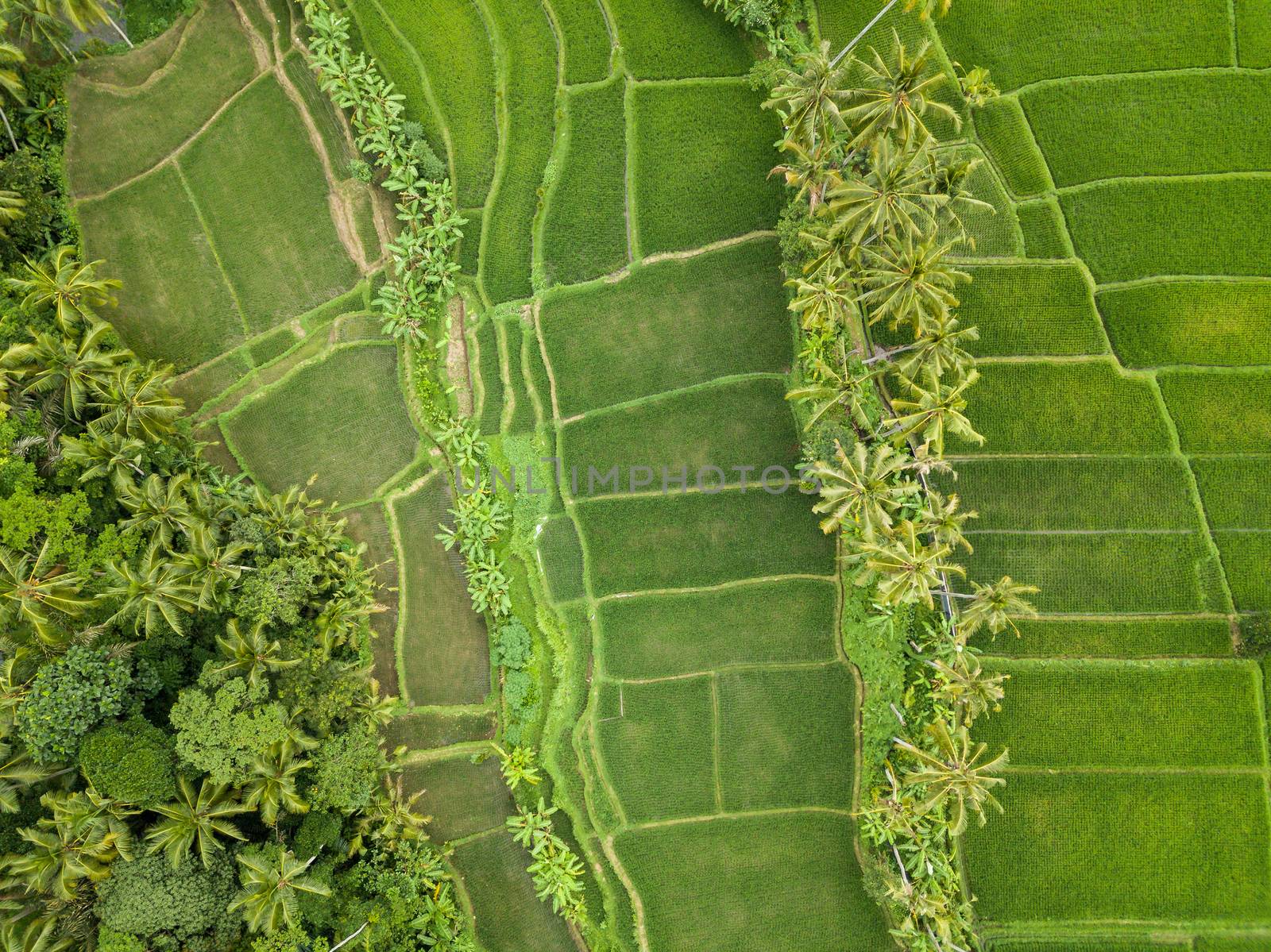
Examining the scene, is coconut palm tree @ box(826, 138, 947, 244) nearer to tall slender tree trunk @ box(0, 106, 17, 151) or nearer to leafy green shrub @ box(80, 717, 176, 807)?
leafy green shrub @ box(80, 717, 176, 807)

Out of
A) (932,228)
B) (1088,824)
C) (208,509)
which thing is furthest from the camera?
(1088,824)

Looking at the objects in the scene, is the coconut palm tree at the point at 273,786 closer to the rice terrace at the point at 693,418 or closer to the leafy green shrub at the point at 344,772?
the leafy green shrub at the point at 344,772

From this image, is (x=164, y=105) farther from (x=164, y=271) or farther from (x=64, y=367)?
(x=64, y=367)

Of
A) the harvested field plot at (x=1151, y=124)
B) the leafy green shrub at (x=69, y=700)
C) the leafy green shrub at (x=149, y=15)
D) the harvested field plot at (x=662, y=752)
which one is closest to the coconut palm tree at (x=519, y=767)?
the harvested field plot at (x=662, y=752)

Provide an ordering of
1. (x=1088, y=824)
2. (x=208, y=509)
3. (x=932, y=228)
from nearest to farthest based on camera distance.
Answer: (x=932, y=228) → (x=208, y=509) → (x=1088, y=824)

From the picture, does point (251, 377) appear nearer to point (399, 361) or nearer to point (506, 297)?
point (399, 361)

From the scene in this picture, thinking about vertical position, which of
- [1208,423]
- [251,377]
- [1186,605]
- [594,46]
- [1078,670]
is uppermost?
[594,46]

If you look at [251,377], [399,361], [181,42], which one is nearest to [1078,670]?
[399,361]

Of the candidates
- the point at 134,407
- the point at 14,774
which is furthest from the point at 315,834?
the point at 134,407

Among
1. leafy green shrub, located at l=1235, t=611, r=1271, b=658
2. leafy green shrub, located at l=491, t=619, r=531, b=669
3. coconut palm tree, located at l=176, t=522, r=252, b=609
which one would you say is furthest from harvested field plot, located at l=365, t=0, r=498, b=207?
leafy green shrub, located at l=1235, t=611, r=1271, b=658
